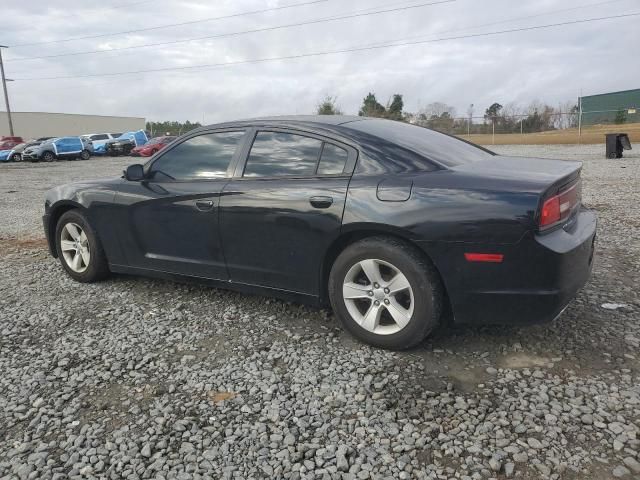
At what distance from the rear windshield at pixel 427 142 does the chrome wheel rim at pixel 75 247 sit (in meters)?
2.73

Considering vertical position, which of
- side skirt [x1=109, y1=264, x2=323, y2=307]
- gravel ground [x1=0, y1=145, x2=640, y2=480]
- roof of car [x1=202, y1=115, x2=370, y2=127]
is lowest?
gravel ground [x1=0, y1=145, x2=640, y2=480]

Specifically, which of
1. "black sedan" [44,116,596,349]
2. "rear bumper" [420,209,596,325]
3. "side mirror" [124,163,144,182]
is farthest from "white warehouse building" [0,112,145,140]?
"rear bumper" [420,209,596,325]

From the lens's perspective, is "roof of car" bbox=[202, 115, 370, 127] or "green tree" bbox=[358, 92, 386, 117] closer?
"roof of car" bbox=[202, 115, 370, 127]

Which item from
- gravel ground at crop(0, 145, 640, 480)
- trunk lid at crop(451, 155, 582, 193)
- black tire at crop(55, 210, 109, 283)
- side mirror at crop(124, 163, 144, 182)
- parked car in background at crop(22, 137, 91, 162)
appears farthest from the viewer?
parked car in background at crop(22, 137, 91, 162)

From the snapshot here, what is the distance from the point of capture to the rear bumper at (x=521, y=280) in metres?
2.76

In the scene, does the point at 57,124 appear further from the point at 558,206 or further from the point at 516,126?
the point at 558,206

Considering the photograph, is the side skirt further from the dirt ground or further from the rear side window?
the dirt ground

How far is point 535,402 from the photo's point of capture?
260 cm

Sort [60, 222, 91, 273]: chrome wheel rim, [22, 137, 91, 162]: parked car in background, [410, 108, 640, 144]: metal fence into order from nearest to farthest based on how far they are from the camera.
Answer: [60, 222, 91, 273]: chrome wheel rim < [22, 137, 91, 162]: parked car in background < [410, 108, 640, 144]: metal fence

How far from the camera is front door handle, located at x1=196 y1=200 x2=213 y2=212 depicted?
12.3 ft

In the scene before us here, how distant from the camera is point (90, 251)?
180 inches

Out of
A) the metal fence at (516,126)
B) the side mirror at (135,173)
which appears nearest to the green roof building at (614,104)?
the metal fence at (516,126)

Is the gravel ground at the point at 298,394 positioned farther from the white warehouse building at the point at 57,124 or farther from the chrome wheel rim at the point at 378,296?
the white warehouse building at the point at 57,124

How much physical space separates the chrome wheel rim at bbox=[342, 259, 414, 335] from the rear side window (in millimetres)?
643
